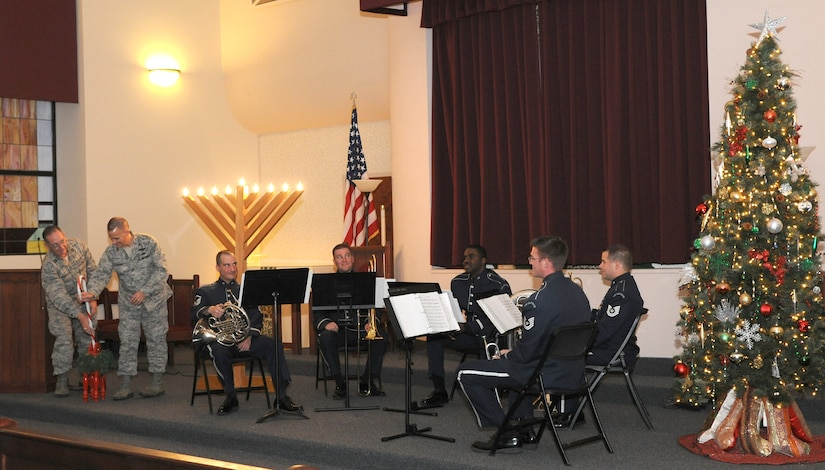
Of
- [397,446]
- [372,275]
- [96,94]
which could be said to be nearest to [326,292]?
[372,275]

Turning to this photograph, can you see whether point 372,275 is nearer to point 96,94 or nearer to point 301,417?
point 301,417

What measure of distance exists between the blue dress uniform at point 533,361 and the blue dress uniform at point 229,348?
1.98 meters

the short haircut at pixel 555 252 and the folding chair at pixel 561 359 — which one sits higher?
the short haircut at pixel 555 252

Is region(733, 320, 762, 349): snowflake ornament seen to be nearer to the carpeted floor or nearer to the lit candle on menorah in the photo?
the carpeted floor

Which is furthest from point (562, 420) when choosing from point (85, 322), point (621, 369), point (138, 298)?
point (85, 322)

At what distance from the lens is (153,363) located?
25.7 ft

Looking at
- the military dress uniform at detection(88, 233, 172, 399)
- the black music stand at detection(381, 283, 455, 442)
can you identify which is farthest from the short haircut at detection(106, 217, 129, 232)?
the black music stand at detection(381, 283, 455, 442)

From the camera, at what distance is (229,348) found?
7039 mm

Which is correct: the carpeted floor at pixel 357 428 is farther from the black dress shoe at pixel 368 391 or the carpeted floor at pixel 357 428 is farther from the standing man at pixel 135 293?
the standing man at pixel 135 293

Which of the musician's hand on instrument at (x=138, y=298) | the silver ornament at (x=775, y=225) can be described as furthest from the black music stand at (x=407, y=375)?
the musician's hand on instrument at (x=138, y=298)

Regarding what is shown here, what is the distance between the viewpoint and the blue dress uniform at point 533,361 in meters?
5.36

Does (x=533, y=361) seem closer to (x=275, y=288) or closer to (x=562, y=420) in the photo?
(x=562, y=420)

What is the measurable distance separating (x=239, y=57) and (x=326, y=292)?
223 inches

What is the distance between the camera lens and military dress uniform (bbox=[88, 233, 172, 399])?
25.3 feet
